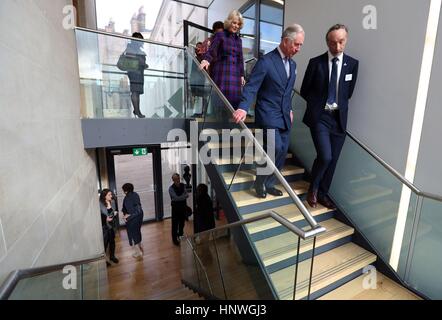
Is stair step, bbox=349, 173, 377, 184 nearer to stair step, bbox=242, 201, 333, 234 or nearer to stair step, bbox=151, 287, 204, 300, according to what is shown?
stair step, bbox=242, 201, 333, 234

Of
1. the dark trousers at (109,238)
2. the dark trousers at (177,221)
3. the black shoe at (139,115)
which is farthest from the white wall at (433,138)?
the dark trousers at (109,238)

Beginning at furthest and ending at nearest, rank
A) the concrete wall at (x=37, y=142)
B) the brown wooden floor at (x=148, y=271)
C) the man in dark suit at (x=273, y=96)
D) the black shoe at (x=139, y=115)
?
the brown wooden floor at (x=148, y=271)
the black shoe at (x=139, y=115)
the man in dark suit at (x=273, y=96)
the concrete wall at (x=37, y=142)

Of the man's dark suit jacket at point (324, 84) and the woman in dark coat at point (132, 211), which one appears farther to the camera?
the woman in dark coat at point (132, 211)

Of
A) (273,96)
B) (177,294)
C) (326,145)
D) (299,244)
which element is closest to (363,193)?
(326,145)

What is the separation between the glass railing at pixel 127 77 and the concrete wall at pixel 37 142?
62cm

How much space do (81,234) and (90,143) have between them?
138 centimetres

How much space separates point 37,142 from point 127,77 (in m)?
2.59

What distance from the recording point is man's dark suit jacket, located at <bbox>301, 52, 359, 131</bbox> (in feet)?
8.60

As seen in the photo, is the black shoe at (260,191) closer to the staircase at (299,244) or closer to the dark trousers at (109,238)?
the staircase at (299,244)

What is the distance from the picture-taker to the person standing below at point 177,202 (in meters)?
5.77

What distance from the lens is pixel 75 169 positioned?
2.99 meters
